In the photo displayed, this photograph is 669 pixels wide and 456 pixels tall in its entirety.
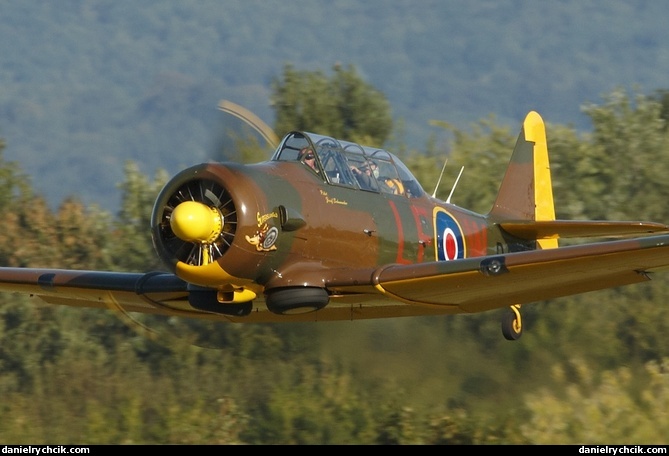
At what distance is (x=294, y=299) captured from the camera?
34.5ft

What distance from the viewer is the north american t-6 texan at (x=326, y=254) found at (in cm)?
999

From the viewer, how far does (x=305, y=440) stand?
16719 mm

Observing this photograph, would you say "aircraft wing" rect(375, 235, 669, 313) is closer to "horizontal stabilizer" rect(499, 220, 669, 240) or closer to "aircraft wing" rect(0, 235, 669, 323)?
"aircraft wing" rect(0, 235, 669, 323)

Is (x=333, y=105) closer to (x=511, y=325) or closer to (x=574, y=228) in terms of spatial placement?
(x=574, y=228)

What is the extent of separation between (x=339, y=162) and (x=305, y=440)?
265 inches

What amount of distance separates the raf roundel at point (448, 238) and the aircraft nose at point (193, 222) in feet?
10.9

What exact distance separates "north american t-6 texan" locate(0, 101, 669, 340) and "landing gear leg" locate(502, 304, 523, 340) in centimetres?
2

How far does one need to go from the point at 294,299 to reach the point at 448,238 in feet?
8.57

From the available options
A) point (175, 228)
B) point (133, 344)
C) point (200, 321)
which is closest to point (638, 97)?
point (133, 344)

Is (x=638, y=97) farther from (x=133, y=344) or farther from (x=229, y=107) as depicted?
(x=229, y=107)

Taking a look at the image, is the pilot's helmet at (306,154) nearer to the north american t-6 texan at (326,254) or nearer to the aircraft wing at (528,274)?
the north american t-6 texan at (326,254)

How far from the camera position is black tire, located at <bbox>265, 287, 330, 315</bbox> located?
34.5ft

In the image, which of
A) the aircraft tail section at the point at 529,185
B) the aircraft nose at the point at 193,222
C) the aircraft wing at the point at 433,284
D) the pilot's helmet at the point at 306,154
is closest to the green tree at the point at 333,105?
the aircraft tail section at the point at 529,185

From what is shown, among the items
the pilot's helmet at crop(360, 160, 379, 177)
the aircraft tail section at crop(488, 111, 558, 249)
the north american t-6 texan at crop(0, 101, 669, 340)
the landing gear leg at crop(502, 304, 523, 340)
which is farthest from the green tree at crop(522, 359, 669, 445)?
the pilot's helmet at crop(360, 160, 379, 177)
